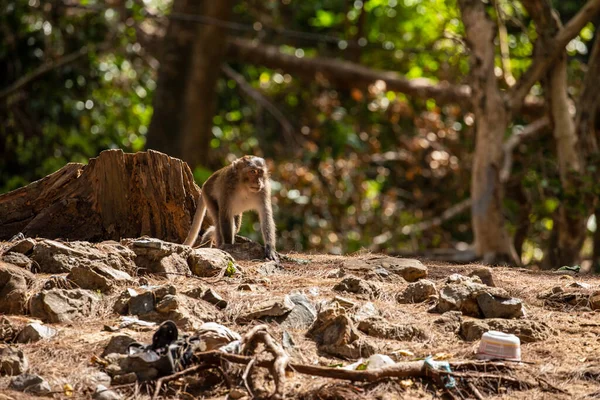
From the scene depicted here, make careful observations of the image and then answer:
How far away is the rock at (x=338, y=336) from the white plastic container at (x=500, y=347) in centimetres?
67

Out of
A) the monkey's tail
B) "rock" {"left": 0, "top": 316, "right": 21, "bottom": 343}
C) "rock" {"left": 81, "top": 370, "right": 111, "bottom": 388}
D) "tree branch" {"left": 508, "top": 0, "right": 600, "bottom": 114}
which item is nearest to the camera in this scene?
"rock" {"left": 81, "top": 370, "right": 111, "bottom": 388}

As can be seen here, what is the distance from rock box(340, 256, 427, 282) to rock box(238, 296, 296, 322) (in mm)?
1389

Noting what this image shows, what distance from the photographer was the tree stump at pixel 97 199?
817cm

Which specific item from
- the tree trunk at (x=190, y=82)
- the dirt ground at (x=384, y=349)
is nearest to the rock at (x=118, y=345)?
the dirt ground at (x=384, y=349)

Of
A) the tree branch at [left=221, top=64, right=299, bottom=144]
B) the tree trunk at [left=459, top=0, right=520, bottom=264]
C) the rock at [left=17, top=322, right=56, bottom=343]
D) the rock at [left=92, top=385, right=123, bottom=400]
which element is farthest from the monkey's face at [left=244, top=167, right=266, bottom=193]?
the tree branch at [left=221, top=64, right=299, bottom=144]

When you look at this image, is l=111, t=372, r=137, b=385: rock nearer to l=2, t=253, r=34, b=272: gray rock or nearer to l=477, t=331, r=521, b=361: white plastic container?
l=2, t=253, r=34, b=272: gray rock

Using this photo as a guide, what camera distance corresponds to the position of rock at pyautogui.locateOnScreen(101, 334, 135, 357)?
5344mm

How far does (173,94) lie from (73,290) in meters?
11.1

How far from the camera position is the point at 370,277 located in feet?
23.5

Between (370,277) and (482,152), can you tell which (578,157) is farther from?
(370,277)

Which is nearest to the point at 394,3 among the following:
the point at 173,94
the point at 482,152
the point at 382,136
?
the point at 382,136

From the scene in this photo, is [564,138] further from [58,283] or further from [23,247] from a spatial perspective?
[58,283]

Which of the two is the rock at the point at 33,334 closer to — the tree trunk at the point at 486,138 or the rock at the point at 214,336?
the rock at the point at 214,336

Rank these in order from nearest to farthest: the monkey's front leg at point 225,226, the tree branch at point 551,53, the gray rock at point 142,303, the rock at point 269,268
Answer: the gray rock at point 142,303, the rock at point 269,268, the monkey's front leg at point 225,226, the tree branch at point 551,53
